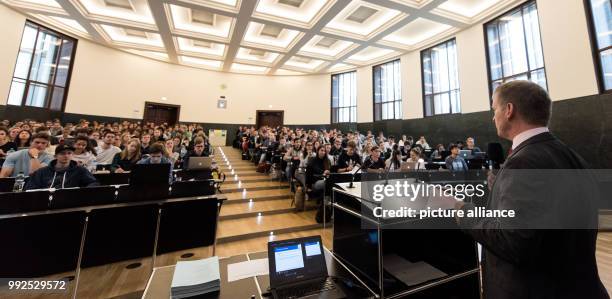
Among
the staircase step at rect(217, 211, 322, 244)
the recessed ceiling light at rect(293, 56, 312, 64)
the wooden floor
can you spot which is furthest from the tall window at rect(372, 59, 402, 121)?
the staircase step at rect(217, 211, 322, 244)

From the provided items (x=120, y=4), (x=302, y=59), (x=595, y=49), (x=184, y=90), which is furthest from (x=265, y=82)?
(x=595, y=49)

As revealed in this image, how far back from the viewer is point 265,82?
12.4 meters

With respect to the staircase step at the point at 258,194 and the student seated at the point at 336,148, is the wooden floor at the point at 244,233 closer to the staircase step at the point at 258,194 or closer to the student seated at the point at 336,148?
the staircase step at the point at 258,194

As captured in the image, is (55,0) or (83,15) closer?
(55,0)

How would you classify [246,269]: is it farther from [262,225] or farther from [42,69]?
[42,69]

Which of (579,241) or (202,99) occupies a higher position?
(202,99)

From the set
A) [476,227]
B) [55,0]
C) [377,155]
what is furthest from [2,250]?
[55,0]

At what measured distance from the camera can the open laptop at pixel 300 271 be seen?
109 centimetres

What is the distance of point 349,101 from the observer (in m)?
11.8

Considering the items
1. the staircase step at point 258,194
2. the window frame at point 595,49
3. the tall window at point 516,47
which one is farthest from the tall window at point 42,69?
the window frame at point 595,49

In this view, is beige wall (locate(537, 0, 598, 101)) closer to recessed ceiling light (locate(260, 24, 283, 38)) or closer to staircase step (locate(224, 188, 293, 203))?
staircase step (locate(224, 188, 293, 203))

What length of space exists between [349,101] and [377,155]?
25.6 feet

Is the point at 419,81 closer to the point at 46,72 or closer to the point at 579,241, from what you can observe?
the point at 579,241

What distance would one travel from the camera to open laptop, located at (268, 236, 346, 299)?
1.09 meters
